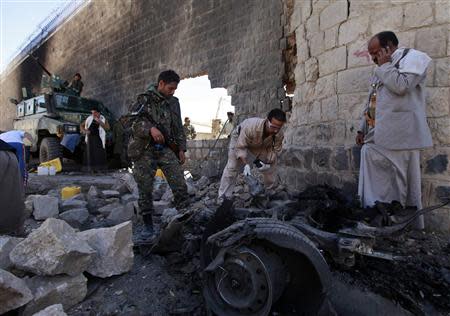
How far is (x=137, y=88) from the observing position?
419 inches

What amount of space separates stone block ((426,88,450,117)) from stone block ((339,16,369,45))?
88 cm

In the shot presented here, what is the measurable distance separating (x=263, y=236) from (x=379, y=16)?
253 centimetres

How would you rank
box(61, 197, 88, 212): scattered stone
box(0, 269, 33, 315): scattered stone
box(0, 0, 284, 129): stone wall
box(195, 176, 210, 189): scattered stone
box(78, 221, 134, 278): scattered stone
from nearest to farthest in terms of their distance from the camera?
box(0, 269, 33, 315): scattered stone
box(78, 221, 134, 278): scattered stone
box(61, 197, 88, 212): scattered stone
box(195, 176, 210, 189): scattered stone
box(0, 0, 284, 129): stone wall

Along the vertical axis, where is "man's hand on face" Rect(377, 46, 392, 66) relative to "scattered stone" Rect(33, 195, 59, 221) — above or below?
above

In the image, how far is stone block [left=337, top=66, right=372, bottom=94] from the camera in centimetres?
320

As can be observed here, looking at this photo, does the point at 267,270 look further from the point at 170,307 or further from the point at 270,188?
the point at 270,188

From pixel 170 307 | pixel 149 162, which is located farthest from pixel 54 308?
pixel 149 162

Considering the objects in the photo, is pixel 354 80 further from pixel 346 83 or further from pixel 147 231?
pixel 147 231

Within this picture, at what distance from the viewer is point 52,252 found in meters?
1.94

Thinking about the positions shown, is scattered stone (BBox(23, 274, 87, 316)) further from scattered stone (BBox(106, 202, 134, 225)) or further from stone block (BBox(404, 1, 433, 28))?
stone block (BBox(404, 1, 433, 28))

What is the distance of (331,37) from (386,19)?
2.08 ft

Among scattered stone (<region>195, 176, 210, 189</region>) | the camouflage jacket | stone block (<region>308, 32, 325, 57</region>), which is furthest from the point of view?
scattered stone (<region>195, 176, 210, 189</region>)

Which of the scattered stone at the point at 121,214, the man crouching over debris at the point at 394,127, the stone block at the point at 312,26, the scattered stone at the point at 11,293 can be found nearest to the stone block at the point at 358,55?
the man crouching over debris at the point at 394,127

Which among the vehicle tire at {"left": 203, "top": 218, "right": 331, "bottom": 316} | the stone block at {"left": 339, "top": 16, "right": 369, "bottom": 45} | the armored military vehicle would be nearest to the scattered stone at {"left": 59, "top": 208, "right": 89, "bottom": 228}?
the vehicle tire at {"left": 203, "top": 218, "right": 331, "bottom": 316}
